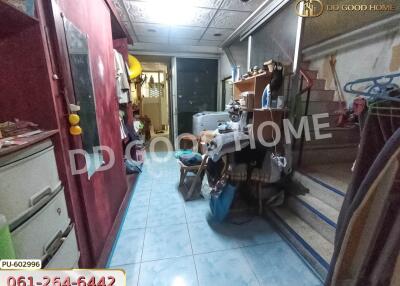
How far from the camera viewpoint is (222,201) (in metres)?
1.75

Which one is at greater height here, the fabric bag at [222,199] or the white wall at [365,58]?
the white wall at [365,58]

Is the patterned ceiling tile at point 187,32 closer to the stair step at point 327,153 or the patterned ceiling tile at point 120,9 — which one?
the patterned ceiling tile at point 120,9

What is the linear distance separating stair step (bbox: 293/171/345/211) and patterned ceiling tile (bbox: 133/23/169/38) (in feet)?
9.56

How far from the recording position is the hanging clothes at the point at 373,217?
56cm

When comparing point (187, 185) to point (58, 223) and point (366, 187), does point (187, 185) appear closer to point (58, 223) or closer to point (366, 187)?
point (58, 223)

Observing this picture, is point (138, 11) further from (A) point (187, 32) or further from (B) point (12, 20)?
(B) point (12, 20)

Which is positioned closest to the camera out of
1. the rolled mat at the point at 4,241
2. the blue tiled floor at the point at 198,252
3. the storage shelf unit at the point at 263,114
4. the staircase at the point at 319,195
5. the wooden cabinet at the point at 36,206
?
the rolled mat at the point at 4,241

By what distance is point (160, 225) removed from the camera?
183cm

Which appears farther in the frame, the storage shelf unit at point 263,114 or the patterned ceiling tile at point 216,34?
the patterned ceiling tile at point 216,34

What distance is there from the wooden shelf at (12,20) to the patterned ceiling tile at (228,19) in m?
2.28

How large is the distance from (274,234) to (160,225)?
1.06 m

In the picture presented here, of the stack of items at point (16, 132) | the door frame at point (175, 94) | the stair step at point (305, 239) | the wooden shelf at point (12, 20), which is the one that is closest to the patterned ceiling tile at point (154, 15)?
the door frame at point (175, 94)

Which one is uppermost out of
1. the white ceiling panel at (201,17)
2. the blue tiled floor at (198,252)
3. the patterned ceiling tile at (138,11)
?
the white ceiling panel at (201,17)

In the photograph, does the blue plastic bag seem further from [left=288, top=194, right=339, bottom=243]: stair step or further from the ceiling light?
the ceiling light
